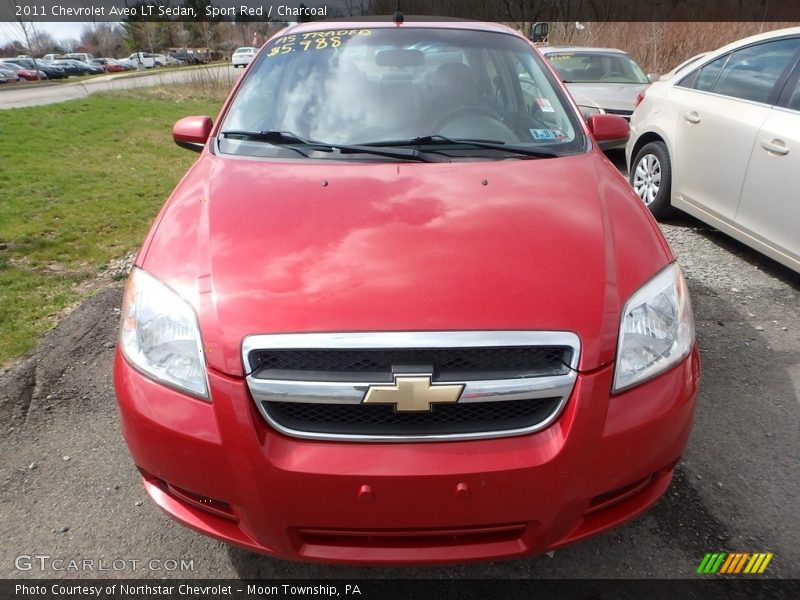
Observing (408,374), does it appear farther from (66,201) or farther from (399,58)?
(66,201)

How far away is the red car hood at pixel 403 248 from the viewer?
4.73 ft

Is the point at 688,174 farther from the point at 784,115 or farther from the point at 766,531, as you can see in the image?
the point at 766,531

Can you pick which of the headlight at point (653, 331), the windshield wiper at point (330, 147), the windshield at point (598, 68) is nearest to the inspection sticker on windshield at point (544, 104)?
the windshield wiper at point (330, 147)

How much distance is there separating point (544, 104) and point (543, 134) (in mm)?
300

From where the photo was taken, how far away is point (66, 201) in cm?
610

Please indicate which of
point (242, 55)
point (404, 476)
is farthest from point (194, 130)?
point (242, 55)

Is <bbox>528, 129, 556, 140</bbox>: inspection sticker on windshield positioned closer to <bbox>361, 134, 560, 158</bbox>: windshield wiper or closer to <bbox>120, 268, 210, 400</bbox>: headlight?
<bbox>361, 134, 560, 158</bbox>: windshield wiper

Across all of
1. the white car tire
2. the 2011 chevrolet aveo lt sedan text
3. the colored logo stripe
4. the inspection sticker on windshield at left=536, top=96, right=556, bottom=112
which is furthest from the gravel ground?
the white car tire

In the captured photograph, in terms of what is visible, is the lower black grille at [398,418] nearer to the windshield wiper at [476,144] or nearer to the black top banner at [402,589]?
the black top banner at [402,589]

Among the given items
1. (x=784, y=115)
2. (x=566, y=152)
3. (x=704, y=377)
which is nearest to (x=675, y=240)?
(x=784, y=115)

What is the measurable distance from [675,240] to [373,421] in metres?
4.06

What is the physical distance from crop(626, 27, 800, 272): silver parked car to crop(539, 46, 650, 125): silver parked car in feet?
7.47

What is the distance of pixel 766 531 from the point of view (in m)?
1.95

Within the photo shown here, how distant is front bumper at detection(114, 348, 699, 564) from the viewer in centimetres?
136
